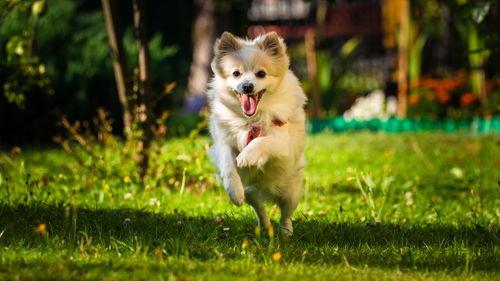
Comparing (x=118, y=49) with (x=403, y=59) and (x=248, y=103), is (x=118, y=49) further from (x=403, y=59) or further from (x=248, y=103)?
(x=403, y=59)

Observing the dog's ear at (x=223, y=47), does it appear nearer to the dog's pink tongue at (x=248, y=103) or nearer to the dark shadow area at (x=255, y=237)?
the dog's pink tongue at (x=248, y=103)

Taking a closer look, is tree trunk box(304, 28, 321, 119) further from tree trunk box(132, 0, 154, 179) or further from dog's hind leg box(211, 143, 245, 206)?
dog's hind leg box(211, 143, 245, 206)

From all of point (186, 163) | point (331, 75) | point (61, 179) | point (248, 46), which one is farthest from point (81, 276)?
point (331, 75)

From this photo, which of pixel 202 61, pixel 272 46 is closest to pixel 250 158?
pixel 272 46

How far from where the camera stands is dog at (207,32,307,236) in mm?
3076

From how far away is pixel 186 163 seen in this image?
4.45 m

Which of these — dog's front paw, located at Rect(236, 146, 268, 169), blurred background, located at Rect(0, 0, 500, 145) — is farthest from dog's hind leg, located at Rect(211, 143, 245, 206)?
blurred background, located at Rect(0, 0, 500, 145)

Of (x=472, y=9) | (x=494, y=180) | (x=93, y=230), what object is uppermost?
(x=472, y=9)

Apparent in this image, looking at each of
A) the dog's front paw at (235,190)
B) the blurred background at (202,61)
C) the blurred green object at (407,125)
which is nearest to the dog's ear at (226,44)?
the blurred background at (202,61)

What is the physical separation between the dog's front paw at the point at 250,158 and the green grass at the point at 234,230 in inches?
16.7

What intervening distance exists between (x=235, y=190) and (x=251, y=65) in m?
0.80

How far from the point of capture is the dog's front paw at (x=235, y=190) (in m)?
2.89

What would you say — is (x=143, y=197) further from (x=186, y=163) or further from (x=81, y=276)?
(x=81, y=276)

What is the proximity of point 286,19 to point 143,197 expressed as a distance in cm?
1003
